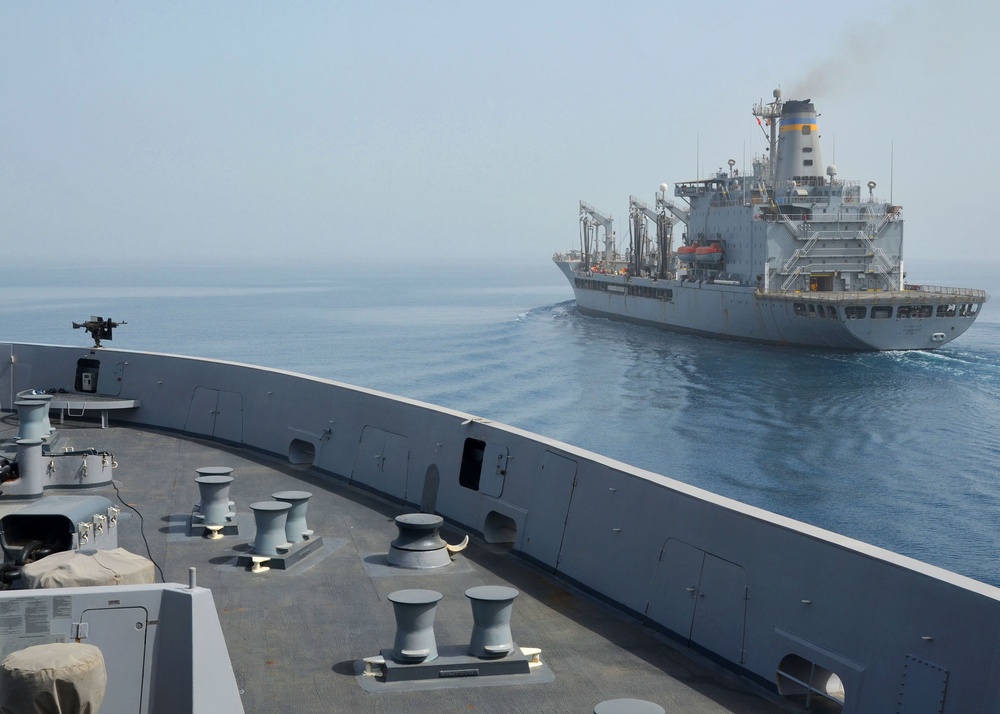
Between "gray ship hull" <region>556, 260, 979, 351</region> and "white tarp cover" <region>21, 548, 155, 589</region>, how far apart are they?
4893 cm

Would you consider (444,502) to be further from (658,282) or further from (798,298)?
(658,282)

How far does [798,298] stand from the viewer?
5169cm

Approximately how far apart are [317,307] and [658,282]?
Result: 3811 cm

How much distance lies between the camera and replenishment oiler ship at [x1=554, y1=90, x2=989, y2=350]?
166 feet

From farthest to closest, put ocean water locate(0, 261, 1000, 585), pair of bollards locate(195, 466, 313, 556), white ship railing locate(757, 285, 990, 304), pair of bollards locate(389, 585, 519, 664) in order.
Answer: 1. white ship railing locate(757, 285, 990, 304)
2. ocean water locate(0, 261, 1000, 585)
3. pair of bollards locate(195, 466, 313, 556)
4. pair of bollards locate(389, 585, 519, 664)

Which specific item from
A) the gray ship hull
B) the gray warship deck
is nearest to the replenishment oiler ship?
the gray ship hull

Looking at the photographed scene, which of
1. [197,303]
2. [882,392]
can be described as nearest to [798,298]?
[882,392]

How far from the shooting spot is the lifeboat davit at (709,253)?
62312 mm

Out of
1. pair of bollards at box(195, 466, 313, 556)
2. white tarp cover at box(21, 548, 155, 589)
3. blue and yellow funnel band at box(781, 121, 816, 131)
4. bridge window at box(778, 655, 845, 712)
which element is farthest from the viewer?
blue and yellow funnel band at box(781, 121, 816, 131)

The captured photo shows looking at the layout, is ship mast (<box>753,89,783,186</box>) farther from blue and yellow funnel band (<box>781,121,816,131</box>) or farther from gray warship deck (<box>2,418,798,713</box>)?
gray warship deck (<box>2,418,798,713</box>)

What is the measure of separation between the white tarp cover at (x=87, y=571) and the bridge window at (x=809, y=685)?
3035 millimetres

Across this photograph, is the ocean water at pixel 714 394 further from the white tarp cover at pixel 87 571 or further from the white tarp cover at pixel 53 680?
the white tarp cover at pixel 53 680

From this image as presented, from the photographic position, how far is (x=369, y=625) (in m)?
5.48

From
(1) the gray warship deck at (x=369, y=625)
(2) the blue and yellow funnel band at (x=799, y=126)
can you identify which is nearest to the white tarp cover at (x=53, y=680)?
(1) the gray warship deck at (x=369, y=625)
